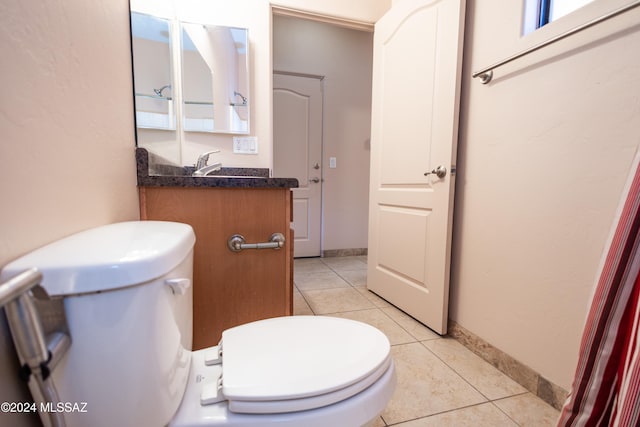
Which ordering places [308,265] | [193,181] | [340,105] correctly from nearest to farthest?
[193,181]
[308,265]
[340,105]

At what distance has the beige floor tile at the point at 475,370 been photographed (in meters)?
1.11

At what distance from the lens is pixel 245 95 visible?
1751 millimetres

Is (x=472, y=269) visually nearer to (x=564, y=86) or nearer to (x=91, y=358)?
(x=564, y=86)

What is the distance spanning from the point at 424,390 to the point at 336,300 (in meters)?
0.90

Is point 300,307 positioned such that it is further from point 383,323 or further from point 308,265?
point 308,265

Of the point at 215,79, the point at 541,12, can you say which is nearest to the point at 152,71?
the point at 215,79

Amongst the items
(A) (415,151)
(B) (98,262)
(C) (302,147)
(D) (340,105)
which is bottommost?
(B) (98,262)

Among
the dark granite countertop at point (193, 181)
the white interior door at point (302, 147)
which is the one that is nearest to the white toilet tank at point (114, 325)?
the dark granite countertop at point (193, 181)

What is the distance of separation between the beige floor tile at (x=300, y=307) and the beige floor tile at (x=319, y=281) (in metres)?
0.19

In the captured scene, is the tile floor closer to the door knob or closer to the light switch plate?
the door knob

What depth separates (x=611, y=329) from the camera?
61 centimetres

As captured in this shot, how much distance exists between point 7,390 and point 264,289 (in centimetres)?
68

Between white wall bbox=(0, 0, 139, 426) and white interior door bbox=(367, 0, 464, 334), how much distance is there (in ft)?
4.46

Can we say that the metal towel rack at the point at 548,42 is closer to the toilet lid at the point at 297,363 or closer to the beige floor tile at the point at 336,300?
the toilet lid at the point at 297,363
